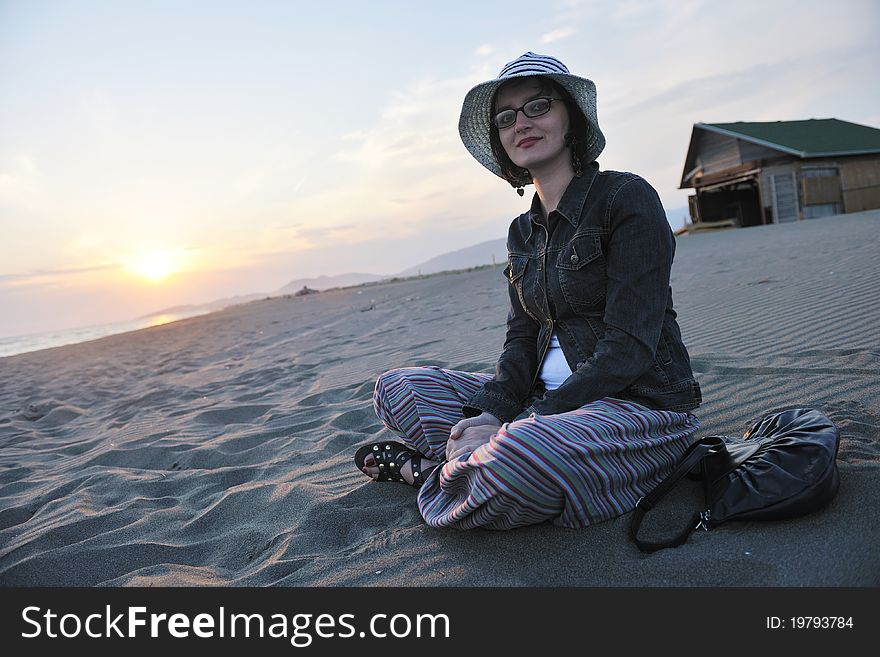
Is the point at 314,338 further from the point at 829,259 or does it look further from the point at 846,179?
the point at 846,179

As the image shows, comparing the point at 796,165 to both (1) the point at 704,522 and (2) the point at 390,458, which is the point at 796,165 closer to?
(2) the point at 390,458

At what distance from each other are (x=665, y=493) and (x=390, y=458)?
115 centimetres

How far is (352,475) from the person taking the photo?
117 inches

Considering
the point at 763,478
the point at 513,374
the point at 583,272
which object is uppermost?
the point at 583,272

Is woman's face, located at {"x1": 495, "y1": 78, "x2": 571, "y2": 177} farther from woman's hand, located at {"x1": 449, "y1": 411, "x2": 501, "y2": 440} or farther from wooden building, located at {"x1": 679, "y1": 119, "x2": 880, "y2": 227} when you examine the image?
wooden building, located at {"x1": 679, "y1": 119, "x2": 880, "y2": 227}

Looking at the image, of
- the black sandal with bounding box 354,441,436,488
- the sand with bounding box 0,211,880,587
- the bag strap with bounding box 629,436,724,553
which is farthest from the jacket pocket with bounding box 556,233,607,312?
the black sandal with bounding box 354,441,436,488

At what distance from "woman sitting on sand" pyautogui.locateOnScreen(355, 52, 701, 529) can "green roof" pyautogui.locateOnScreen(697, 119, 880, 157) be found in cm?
1842

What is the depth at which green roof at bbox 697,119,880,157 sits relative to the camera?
60.3ft

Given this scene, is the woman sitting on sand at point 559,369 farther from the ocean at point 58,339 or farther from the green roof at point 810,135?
the green roof at point 810,135

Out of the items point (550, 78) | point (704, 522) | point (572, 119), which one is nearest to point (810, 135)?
point (572, 119)
